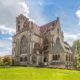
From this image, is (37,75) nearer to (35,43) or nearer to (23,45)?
(35,43)

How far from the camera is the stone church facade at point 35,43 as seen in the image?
84.4 meters

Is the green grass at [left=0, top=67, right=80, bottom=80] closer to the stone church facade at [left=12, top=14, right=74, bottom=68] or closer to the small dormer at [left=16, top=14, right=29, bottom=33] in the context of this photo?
the stone church facade at [left=12, top=14, right=74, bottom=68]

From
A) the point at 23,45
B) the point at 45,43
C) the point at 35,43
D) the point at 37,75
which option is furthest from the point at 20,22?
the point at 37,75

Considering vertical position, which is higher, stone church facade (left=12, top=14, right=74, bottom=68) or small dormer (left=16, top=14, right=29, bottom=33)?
small dormer (left=16, top=14, right=29, bottom=33)

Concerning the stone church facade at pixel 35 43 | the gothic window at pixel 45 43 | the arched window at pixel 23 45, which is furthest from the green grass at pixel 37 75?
the arched window at pixel 23 45

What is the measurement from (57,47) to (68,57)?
17.4 feet

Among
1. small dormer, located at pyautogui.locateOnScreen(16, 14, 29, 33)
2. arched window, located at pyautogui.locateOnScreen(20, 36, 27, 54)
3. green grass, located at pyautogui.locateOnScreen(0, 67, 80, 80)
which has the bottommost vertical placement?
green grass, located at pyautogui.locateOnScreen(0, 67, 80, 80)

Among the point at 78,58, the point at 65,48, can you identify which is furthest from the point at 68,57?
the point at 78,58

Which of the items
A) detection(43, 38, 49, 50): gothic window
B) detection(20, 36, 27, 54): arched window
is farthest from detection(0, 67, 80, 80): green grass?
detection(20, 36, 27, 54): arched window

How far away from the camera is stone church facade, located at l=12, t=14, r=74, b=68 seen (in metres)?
84.4

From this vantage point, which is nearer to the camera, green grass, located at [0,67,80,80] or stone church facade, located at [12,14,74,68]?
green grass, located at [0,67,80,80]

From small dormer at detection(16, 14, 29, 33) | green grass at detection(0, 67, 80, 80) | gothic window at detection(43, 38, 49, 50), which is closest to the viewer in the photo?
green grass at detection(0, 67, 80, 80)

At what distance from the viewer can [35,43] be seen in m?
91.6

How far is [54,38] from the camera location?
92.4 metres
